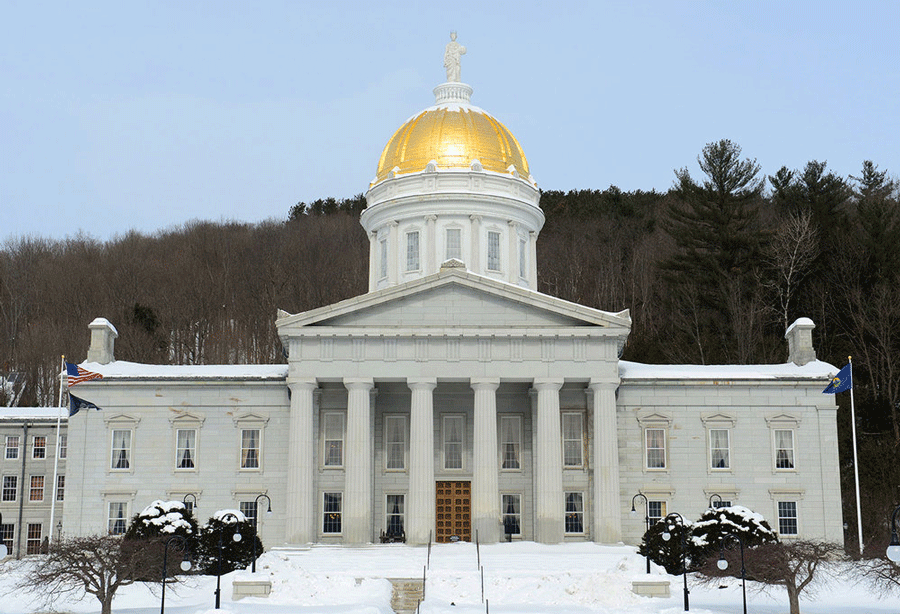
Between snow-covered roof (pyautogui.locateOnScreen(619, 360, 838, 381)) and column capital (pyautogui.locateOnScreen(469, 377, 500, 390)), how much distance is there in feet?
20.3

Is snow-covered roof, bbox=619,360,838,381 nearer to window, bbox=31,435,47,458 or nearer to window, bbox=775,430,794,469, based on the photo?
window, bbox=775,430,794,469

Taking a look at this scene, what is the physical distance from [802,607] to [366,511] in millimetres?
19688

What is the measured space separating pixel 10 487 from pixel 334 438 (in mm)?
21889

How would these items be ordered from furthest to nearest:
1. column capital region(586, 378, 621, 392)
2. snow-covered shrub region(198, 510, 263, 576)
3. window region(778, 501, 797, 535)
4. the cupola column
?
the cupola column → window region(778, 501, 797, 535) → column capital region(586, 378, 621, 392) → snow-covered shrub region(198, 510, 263, 576)

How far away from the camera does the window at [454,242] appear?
61391mm

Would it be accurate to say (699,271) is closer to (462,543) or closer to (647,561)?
(462,543)

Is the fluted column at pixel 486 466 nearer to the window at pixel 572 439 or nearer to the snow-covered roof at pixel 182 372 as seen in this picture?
the window at pixel 572 439

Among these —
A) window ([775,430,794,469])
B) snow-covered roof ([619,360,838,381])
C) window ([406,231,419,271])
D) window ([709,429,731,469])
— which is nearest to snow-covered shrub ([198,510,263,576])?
snow-covered roof ([619,360,838,381])

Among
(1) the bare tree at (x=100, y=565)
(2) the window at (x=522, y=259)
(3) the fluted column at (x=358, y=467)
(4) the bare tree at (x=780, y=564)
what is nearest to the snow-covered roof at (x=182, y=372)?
(3) the fluted column at (x=358, y=467)

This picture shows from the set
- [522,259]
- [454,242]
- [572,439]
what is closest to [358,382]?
[572,439]

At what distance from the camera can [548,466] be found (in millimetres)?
50156

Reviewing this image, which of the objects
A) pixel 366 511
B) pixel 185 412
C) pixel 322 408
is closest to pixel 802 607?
pixel 366 511

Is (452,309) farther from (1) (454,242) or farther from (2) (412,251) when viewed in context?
(2) (412,251)

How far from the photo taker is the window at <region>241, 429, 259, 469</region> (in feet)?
175
